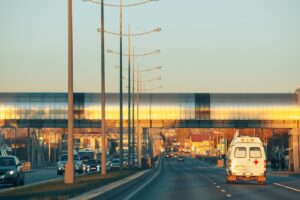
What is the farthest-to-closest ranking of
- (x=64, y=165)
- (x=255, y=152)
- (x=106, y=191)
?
1. (x=64, y=165)
2. (x=255, y=152)
3. (x=106, y=191)

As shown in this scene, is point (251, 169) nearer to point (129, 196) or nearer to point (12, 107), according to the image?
point (129, 196)

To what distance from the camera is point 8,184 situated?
42062 mm

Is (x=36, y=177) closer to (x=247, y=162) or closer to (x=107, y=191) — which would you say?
(x=247, y=162)

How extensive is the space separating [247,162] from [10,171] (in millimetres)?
12673

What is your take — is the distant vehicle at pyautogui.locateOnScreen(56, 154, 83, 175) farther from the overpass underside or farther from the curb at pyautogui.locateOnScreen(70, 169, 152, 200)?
the curb at pyautogui.locateOnScreen(70, 169, 152, 200)

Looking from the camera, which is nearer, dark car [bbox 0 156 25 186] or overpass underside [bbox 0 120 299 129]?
dark car [bbox 0 156 25 186]

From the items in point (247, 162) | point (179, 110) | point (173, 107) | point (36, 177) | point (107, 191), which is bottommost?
point (36, 177)

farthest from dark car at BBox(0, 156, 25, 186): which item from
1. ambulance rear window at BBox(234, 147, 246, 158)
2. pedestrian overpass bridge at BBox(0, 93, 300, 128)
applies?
pedestrian overpass bridge at BBox(0, 93, 300, 128)

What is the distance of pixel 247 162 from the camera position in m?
45.4

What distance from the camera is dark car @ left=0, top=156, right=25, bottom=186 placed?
41281mm

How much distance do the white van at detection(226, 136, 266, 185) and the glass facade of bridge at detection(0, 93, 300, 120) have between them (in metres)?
44.4

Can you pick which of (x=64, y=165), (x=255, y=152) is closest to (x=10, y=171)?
(x=255, y=152)

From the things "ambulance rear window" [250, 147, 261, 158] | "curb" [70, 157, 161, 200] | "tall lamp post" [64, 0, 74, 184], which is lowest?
"curb" [70, 157, 161, 200]

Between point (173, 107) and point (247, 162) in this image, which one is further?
point (173, 107)
